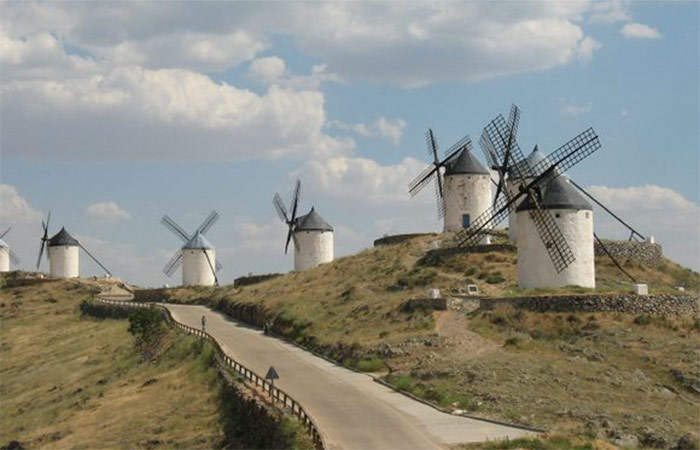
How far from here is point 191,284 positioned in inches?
3381

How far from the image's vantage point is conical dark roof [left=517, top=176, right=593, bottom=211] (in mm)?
45969

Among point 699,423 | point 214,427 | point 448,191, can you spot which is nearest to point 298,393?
point 214,427

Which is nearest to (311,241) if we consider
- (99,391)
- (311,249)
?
(311,249)

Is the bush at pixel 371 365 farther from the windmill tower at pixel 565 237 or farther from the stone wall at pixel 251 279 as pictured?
the stone wall at pixel 251 279

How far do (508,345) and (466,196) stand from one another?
89.0 ft

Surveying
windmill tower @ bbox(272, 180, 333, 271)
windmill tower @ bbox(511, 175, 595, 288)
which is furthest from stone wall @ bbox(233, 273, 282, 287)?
windmill tower @ bbox(511, 175, 595, 288)

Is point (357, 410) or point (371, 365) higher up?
point (371, 365)

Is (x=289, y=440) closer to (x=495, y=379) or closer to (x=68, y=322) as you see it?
(x=495, y=379)

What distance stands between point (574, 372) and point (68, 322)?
53.2m

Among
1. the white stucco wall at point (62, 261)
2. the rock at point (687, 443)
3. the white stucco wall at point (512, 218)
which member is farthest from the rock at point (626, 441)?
the white stucco wall at point (62, 261)

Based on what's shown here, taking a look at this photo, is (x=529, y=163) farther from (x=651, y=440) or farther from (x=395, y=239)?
(x=651, y=440)

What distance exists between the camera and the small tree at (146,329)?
55.0 metres

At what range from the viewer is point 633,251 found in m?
56.6

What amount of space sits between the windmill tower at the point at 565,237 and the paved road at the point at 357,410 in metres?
11.6
